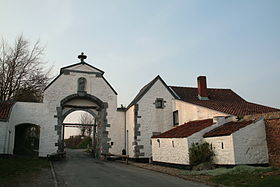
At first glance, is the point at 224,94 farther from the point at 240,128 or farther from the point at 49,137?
the point at 49,137

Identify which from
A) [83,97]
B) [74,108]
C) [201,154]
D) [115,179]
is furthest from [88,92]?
[115,179]

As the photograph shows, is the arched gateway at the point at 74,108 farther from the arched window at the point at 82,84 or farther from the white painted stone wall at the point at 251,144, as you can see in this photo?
the white painted stone wall at the point at 251,144

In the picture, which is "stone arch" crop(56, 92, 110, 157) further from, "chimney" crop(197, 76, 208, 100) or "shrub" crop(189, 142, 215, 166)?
"shrub" crop(189, 142, 215, 166)

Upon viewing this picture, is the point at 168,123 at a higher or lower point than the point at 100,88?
lower

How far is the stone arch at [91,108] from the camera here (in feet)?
74.4

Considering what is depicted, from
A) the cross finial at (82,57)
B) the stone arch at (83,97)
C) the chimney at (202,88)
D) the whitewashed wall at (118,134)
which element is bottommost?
the whitewashed wall at (118,134)

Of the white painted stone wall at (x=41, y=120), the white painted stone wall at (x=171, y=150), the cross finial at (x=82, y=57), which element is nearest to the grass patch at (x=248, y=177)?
the white painted stone wall at (x=171, y=150)

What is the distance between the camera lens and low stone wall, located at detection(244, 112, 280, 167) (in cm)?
1361

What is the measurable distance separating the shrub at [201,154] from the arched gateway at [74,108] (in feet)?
33.5

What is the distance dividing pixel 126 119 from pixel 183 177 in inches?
531

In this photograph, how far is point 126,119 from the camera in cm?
2483

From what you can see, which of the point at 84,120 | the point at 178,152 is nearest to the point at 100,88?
the point at 178,152

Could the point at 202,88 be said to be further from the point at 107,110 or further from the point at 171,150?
the point at 171,150

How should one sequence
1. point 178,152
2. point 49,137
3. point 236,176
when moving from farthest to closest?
point 49,137 → point 178,152 → point 236,176
